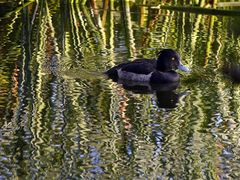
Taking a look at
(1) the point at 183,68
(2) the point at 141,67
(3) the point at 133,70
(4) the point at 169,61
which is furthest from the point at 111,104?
(4) the point at 169,61

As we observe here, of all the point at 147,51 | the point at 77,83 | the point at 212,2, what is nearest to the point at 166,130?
the point at 77,83

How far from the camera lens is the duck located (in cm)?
956

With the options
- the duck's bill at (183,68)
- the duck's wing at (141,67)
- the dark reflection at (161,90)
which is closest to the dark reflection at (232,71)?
the duck's bill at (183,68)

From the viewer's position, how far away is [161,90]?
933cm

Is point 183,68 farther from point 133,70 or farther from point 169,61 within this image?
point 133,70

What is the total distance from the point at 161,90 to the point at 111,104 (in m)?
1.18

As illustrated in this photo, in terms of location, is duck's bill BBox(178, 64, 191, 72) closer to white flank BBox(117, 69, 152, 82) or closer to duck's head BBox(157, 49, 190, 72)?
duck's head BBox(157, 49, 190, 72)

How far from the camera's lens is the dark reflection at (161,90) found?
849 centimetres

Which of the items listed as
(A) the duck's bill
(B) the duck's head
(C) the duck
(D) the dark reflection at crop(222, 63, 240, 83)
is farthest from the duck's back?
(D) the dark reflection at crop(222, 63, 240, 83)

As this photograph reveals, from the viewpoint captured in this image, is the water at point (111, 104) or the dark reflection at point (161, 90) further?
the dark reflection at point (161, 90)

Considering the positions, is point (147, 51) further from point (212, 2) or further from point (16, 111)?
point (16, 111)

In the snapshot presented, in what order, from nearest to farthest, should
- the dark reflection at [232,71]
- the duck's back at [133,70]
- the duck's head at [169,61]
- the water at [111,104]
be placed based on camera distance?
the water at [111,104], the dark reflection at [232,71], the duck's back at [133,70], the duck's head at [169,61]

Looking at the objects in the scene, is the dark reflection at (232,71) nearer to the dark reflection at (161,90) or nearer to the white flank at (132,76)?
the dark reflection at (161,90)

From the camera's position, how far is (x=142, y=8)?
13656mm
